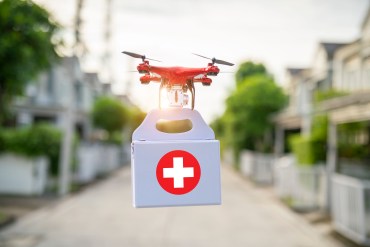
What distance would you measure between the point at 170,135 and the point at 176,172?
133 millimetres

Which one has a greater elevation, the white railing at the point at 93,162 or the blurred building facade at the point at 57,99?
the blurred building facade at the point at 57,99

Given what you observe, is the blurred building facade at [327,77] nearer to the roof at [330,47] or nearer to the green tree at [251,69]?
the roof at [330,47]

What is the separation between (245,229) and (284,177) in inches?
218

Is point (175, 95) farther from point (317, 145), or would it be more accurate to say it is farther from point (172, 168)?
point (317, 145)

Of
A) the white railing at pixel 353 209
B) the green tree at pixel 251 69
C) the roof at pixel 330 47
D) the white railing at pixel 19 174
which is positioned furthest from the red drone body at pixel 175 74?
the green tree at pixel 251 69

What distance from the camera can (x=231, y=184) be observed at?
22.0 metres

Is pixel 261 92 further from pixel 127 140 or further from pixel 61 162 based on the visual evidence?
pixel 127 140

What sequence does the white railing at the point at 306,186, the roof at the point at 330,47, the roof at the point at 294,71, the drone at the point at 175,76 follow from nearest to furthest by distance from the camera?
the drone at the point at 175,76, the white railing at the point at 306,186, the roof at the point at 330,47, the roof at the point at 294,71

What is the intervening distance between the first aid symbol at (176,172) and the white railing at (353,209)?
8.51 metres

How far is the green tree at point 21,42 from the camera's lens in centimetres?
1000

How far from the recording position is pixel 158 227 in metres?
11.0

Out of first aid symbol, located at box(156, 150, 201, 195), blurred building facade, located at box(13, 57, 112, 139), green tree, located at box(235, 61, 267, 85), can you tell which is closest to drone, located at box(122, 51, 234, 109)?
first aid symbol, located at box(156, 150, 201, 195)

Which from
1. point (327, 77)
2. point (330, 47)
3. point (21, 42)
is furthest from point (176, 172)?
point (330, 47)

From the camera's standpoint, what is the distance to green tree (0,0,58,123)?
10000mm
